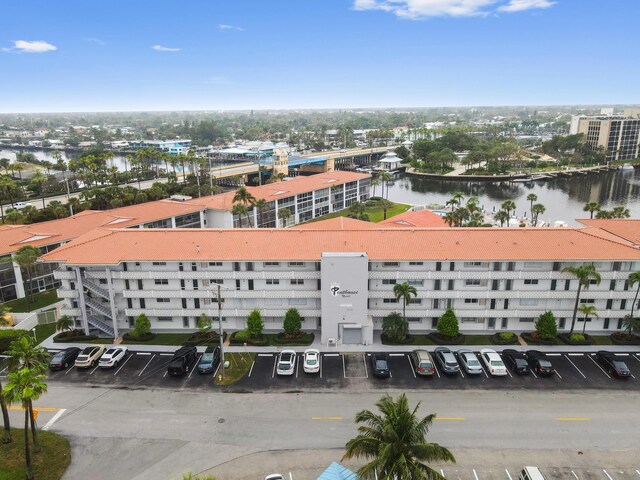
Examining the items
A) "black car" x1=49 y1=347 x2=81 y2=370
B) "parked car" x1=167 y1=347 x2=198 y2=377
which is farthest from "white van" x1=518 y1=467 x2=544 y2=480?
"black car" x1=49 y1=347 x2=81 y2=370

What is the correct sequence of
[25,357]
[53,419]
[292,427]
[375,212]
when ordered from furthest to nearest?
[375,212] < [53,419] < [292,427] < [25,357]

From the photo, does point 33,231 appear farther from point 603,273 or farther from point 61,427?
point 603,273

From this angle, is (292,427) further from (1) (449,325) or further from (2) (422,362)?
(1) (449,325)

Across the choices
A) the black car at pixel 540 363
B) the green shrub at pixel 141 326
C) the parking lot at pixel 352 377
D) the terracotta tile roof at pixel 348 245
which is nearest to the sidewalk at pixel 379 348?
the parking lot at pixel 352 377

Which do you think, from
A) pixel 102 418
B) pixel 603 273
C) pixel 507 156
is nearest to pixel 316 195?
pixel 603 273

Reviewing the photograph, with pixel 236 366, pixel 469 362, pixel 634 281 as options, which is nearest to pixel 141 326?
pixel 236 366

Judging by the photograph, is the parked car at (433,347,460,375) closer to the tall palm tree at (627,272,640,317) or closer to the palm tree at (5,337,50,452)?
the tall palm tree at (627,272,640,317)
